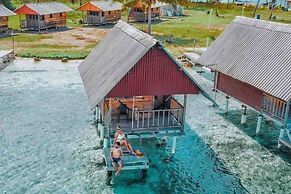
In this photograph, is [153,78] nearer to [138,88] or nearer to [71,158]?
[138,88]

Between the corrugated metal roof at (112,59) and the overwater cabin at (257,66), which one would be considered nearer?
the corrugated metal roof at (112,59)

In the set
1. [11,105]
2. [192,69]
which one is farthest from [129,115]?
[192,69]

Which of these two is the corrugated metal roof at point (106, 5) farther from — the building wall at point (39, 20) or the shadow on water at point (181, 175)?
the shadow on water at point (181, 175)

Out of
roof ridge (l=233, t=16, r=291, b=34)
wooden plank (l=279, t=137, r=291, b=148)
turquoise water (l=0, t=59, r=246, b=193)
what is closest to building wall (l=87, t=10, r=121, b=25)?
turquoise water (l=0, t=59, r=246, b=193)

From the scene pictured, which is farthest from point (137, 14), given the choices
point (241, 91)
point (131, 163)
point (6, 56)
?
point (131, 163)

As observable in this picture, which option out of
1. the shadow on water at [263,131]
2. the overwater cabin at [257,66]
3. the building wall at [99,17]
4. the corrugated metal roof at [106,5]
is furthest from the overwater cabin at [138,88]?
the building wall at [99,17]

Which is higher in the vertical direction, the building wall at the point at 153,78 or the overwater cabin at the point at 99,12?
the overwater cabin at the point at 99,12
